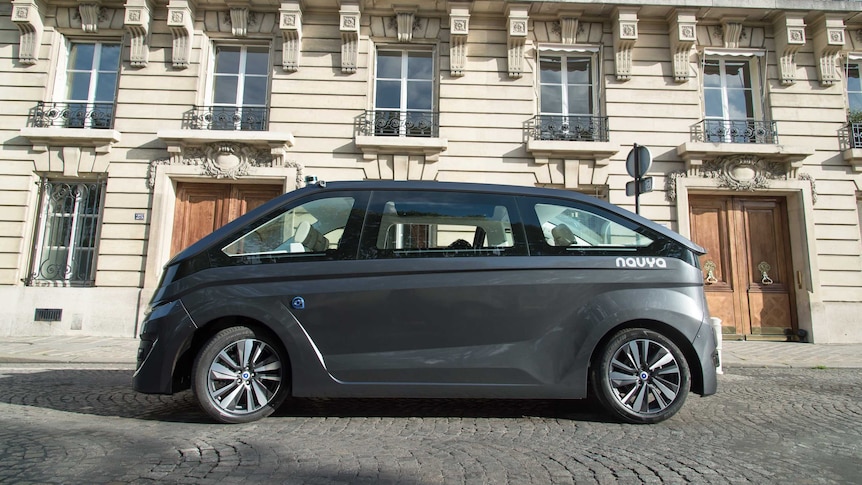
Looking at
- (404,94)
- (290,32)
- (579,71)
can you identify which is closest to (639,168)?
(579,71)

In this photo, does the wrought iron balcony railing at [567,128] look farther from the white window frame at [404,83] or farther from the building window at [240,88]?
the building window at [240,88]

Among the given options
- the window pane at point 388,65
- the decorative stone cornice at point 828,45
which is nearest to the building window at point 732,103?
the decorative stone cornice at point 828,45

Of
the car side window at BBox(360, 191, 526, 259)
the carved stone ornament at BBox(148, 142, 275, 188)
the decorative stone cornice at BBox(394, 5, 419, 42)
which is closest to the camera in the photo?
the car side window at BBox(360, 191, 526, 259)

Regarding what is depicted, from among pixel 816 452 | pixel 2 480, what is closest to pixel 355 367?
pixel 2 480

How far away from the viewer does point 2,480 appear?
248 cm

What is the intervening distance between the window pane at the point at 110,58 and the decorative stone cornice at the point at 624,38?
10.7m

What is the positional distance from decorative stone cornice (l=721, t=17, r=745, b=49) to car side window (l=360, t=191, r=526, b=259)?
9838 millimetres

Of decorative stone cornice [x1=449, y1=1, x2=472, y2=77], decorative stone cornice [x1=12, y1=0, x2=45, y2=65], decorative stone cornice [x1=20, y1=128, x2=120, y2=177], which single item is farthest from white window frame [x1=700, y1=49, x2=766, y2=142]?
decorative stone cornice [x1=12, y1=0, x2=45, y2=65]

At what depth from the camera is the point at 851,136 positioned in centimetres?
1030

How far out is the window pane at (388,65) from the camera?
1074 centimetres

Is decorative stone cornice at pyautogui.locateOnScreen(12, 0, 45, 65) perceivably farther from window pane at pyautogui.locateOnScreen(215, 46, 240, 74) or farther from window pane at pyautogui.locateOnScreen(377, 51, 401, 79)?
window pane at pyautogui.locateOnScreen(377, 51, 401, 79)

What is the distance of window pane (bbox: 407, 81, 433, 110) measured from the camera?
10.6 m

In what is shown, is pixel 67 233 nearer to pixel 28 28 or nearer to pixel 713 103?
pixel 28 28

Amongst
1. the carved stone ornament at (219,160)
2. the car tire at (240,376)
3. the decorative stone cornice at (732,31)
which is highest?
the decorative stone cornice at (732,31)
